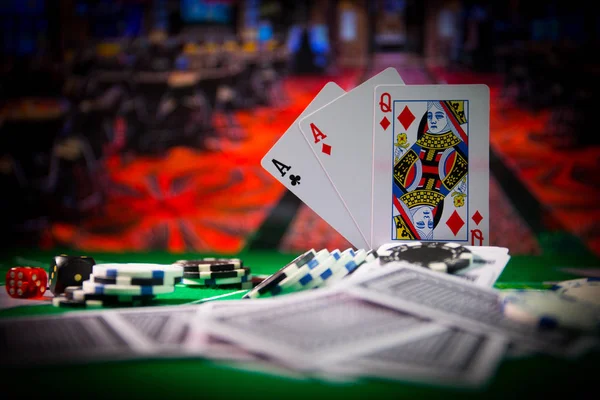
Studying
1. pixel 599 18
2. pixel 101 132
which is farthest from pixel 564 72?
pixel 101 132

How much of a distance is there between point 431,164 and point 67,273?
5.53ft

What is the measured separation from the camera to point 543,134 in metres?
5.37

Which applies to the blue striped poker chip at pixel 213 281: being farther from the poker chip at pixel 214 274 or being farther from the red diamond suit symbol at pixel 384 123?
the red diamond suit symbol at pixel 384 123

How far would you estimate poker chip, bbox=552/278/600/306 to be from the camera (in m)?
2.23

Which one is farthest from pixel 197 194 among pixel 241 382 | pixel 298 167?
pixel 241 382

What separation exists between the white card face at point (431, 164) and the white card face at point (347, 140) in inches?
3.1

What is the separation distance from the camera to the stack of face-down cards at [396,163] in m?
3.01

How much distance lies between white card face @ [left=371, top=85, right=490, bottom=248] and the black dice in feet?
4.33

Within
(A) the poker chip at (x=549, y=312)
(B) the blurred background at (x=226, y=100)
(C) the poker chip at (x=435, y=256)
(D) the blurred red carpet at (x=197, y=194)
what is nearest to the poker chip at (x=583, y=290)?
(A) the poker chip at (x=549, y=312)

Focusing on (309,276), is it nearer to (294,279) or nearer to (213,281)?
(294,279)

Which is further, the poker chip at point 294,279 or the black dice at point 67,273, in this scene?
the black dice at point 67,273

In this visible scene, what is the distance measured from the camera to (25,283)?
96.7 inches

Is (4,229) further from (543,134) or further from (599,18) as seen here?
(599,18)

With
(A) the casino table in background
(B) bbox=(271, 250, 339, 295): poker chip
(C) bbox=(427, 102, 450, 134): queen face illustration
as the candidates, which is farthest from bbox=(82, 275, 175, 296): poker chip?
(C) bbox=(427, 102, 450, 134): queen face illustration
